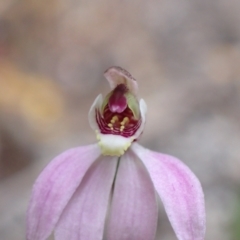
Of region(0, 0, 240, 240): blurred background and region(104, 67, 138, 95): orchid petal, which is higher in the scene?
region(0, 0, 240, 240): blurred background

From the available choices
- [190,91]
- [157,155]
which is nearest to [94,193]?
[157,155]

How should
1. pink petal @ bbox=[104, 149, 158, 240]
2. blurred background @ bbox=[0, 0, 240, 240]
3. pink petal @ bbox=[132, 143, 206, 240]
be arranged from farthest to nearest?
blurred background @ bbox=[0, 0, 240, 240], pink petal @ bbox=[104, 149, 158, 240], pink petal @ bbox=[132, 143, 206, 240]

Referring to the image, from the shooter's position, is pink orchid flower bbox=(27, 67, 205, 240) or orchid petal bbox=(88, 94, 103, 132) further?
orchid petal bbox=(88, 94, 103, 132)

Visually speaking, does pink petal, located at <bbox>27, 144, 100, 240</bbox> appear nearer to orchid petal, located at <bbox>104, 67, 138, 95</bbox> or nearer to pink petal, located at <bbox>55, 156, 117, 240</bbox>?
pink petal, located at <bbox>55, 156, 117, 240</bbox>

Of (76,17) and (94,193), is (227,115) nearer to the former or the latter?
(76,17)

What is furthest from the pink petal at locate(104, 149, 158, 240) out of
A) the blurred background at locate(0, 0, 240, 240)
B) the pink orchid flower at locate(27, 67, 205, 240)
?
the blurred background at locate(0, 0, 240, 240)

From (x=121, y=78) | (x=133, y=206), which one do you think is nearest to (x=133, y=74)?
(x=121, y=78)

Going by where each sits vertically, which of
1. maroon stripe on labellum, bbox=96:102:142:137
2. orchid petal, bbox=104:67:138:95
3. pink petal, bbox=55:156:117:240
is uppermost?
orchid petal, bbox=104:67:138:95

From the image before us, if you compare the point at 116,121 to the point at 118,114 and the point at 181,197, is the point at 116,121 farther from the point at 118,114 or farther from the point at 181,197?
the point at 181,197
